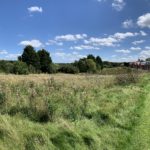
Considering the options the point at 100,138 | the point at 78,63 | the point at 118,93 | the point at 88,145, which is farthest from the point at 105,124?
the point at 78,63

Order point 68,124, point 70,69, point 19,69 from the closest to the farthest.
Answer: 1. point 68,124
2. point 19,69
3. point 70,69

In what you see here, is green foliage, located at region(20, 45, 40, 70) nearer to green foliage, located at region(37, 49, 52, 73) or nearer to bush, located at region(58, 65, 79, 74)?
green foliage, located at region(37, 49, 52, 73)

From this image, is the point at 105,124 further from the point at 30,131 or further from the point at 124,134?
the point at 30,131

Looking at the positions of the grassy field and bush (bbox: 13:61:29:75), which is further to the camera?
bush (bbox: 13:61:29:75)

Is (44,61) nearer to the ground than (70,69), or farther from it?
farther from it

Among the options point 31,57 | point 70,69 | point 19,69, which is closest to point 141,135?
point 19,69

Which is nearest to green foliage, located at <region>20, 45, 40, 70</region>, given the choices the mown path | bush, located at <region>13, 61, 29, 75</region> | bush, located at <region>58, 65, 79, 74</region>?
bush, located at <region>58, 65, 79, 74</region>

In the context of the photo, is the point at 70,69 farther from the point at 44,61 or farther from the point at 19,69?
the point at 19,69

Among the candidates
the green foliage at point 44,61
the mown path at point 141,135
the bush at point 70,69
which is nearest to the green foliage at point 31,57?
the green foliage at point 44,61

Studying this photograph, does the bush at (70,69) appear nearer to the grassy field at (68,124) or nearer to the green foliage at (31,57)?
the green foliage at (31,57)

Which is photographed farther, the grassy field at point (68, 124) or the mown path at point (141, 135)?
the mown path at point (141, 135)

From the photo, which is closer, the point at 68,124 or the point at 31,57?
the point at 68,124

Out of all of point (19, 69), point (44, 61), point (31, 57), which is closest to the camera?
point (19, 69)

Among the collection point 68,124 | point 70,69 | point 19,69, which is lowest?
point 68,124
